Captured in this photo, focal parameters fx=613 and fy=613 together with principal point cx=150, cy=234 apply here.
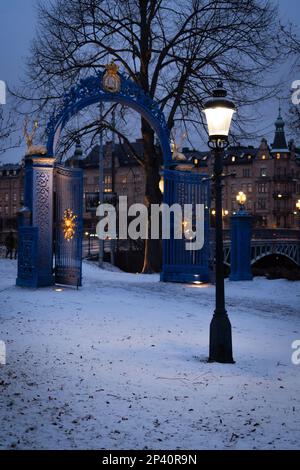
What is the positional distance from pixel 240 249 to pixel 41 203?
7.08m

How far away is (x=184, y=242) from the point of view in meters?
19.8

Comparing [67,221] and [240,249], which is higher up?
[67,221]

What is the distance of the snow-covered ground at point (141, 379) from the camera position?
5.52m

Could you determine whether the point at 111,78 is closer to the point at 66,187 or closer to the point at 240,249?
the point at 66,187

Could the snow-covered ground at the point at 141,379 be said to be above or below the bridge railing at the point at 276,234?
below

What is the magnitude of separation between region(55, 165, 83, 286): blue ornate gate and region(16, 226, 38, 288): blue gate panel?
108 centimetres

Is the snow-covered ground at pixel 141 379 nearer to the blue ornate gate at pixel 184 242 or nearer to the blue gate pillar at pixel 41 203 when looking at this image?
the blue gate pillar at pixel 41 203

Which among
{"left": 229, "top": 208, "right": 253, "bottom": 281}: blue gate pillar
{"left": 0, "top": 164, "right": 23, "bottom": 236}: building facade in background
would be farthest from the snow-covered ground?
{"left": 0, "top": 164, "right": 23, "bottom": 236}: building facade in background

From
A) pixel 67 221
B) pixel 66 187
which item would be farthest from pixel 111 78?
pixel 67 221

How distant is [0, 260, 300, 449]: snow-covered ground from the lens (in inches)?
217

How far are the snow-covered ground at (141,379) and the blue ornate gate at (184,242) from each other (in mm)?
5439

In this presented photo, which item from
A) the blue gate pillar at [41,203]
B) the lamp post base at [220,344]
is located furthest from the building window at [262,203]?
the lamp post base at [220,344]

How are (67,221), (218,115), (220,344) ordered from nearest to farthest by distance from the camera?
1. (220,344)
2. (218,115)
3. (67,221)

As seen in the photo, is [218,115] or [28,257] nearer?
[218,115]
